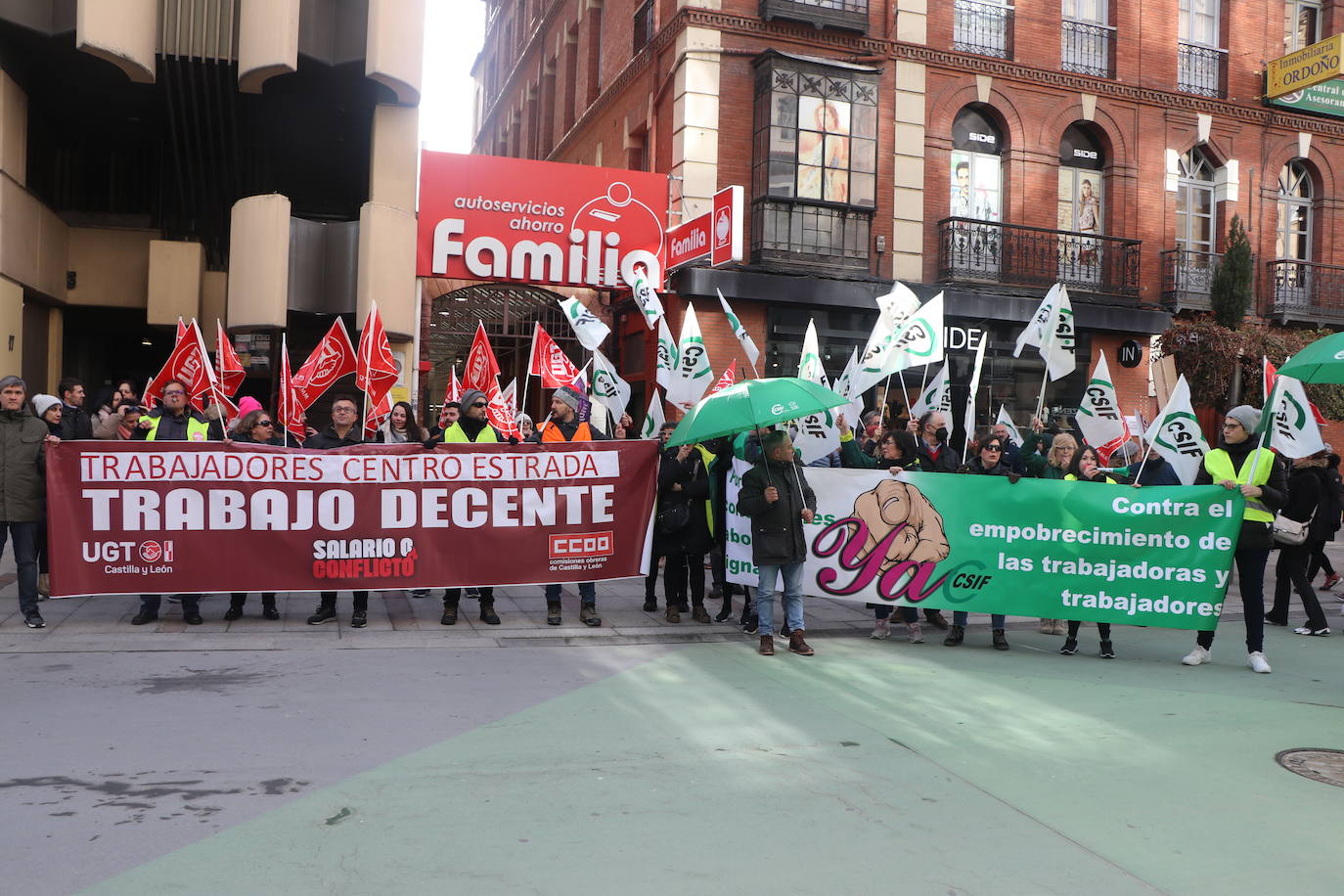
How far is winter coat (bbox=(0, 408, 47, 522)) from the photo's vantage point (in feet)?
26.7

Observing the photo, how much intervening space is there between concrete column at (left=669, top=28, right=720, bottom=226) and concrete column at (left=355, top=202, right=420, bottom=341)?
4.39m

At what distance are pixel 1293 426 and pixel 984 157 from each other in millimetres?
12048

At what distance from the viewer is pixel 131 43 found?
14.0 m

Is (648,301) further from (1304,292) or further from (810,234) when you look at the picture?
(1304,292)

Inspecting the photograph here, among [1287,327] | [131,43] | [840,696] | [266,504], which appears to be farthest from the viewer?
[1287,327]

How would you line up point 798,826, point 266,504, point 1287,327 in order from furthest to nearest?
point 1287,327, point 266,504, point 798,826

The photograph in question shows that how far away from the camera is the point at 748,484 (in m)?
8.16

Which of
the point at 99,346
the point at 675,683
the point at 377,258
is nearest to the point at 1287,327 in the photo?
the point at 377,258

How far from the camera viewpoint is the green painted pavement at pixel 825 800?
3.95 meters

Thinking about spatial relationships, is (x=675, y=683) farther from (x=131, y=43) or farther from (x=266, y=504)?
(x=131, y=43)

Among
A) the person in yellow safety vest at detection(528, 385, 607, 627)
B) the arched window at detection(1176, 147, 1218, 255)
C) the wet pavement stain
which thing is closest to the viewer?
the wet pavement stain

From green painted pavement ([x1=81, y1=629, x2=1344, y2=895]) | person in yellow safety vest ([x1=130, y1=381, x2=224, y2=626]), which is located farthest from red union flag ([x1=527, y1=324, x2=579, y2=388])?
green painted pavement ([x1=81, y1=629, x2=1344, y2=895])

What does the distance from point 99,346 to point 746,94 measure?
12.1 meters

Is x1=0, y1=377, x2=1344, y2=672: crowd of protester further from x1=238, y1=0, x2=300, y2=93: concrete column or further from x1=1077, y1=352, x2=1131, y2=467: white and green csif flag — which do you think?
x1=238, y1=0, x2=300, y2=93: concrete column
